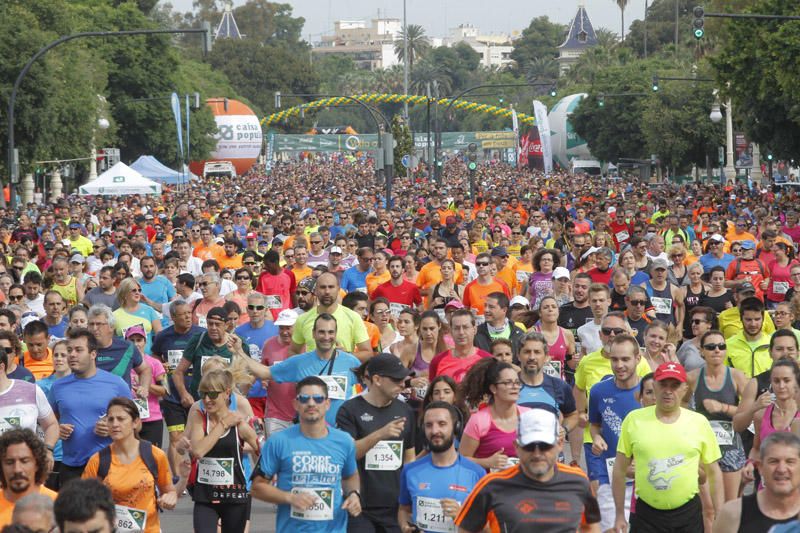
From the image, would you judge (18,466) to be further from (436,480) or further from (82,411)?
(82,411)

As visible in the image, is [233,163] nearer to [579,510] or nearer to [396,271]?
[396,271]

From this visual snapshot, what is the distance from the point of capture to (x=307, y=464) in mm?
7246

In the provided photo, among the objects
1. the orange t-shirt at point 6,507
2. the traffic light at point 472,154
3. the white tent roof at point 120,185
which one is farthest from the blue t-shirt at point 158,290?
the white tent roof at point 120,185

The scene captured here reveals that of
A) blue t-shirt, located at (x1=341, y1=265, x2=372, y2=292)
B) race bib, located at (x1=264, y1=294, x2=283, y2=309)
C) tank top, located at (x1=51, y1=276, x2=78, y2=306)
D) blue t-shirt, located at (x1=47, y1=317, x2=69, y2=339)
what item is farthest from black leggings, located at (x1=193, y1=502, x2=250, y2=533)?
blue t-shirt, located at (x1=341, y1=265, x2=372, y2=292)

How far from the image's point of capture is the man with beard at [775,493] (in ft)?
19.3

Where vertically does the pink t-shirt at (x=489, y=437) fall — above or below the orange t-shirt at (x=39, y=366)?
above

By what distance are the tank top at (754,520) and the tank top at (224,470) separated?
331cm

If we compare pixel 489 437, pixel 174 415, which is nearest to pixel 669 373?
pixel 489 437

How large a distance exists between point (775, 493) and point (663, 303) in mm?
8306

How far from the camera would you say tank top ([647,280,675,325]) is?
14117 millimetres

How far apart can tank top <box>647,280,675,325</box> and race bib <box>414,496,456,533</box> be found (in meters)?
7.36

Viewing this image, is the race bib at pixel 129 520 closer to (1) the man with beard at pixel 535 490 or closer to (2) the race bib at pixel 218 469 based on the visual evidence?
(2) the race bib at pixel 218 469

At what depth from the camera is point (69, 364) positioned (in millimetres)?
9117

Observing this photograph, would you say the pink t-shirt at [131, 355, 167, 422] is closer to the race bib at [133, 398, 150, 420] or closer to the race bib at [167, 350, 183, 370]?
the race bib at [133, 398, 150, 420]
